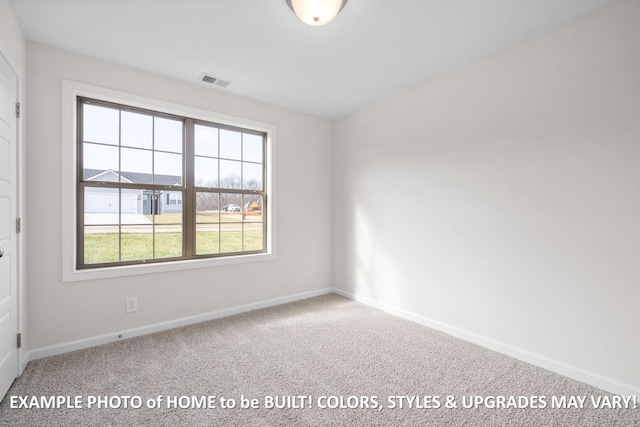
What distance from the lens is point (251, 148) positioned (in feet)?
12.3

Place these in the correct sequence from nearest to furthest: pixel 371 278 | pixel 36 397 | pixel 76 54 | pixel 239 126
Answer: pixel 36 397, pixel 76 54, pixel 239 126, pixel 371 278

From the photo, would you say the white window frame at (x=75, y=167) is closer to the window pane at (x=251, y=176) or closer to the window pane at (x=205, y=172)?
the window pane at (x=205, y=172)

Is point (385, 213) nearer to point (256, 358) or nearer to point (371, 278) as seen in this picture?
point (371, 278)

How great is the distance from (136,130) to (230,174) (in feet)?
3.42

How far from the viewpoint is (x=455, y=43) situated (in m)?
2.45

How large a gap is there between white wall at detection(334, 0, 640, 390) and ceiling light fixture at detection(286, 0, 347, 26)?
1.58 meters

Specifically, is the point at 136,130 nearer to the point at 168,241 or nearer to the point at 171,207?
the point at 171,207

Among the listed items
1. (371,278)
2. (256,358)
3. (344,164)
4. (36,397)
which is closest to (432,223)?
(371,278)

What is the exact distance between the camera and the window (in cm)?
272

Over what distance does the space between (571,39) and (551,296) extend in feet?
6.39

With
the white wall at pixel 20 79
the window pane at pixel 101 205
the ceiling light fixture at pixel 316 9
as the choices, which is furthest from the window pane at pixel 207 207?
the ceiling light fixture at pixel 316 9

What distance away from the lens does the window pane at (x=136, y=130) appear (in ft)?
9.45

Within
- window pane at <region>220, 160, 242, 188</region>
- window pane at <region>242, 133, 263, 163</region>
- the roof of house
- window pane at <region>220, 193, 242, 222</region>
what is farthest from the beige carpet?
window pane at <region>242, 133, 263, 163</region>

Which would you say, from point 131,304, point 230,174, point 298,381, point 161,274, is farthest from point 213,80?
Answer: point 298,381
